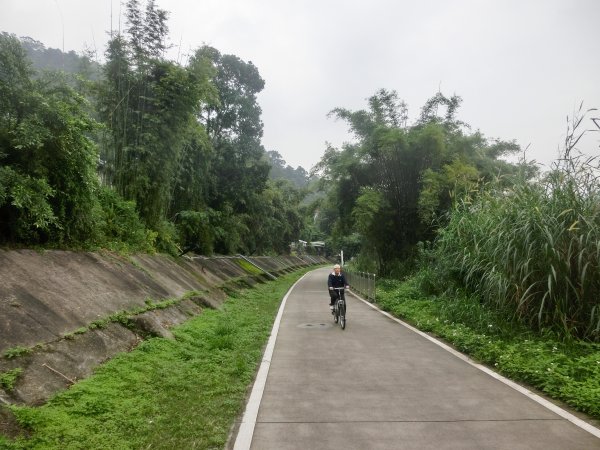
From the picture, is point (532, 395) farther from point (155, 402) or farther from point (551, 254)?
point (155, 402)

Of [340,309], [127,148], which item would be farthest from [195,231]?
[340,309]

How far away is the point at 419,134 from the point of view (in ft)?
64.4

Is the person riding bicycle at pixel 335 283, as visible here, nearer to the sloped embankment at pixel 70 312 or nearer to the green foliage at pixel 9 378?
the sloped embankment at pixel 70 312

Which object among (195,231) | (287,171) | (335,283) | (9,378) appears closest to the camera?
(9,378)

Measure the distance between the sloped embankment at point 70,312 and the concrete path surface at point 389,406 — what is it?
7.53 feet

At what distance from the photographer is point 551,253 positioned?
27.2 feet

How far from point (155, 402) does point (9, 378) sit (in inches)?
61.7

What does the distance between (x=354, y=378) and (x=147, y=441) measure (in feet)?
10.7

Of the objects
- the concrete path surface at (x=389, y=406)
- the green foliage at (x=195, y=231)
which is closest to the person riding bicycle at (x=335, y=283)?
the concrete path surface at (x=389, y=406)

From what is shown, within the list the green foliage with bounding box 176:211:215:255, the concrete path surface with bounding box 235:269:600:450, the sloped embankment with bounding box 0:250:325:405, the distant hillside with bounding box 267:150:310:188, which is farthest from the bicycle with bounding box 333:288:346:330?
the distant hillside with bounding box 267:150:310:188

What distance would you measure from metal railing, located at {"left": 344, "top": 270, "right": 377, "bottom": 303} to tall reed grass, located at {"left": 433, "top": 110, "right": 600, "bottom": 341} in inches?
325

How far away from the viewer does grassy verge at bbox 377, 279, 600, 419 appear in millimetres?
5672

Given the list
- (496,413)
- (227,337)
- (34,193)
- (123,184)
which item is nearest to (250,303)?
(123,184)

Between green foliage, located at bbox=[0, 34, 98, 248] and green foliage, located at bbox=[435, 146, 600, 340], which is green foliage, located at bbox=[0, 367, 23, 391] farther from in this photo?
green foliage, located at bbox=[435, 146, 600, 340]
